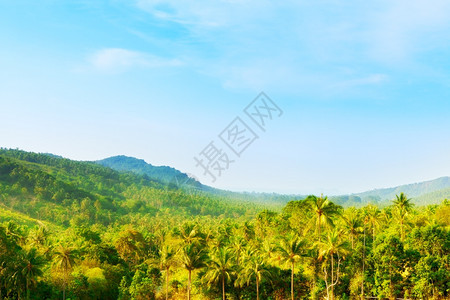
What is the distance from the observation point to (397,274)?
188 ft

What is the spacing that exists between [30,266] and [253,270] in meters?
31.2

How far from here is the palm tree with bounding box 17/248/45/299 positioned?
47.4 m

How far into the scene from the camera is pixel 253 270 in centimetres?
5512

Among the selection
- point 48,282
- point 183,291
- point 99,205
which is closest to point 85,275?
point 48,282

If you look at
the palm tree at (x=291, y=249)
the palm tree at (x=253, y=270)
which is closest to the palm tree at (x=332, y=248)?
the palm tree at (x=291, y=249)

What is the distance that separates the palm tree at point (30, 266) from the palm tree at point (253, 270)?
2889 cm

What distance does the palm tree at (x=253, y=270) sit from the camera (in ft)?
180

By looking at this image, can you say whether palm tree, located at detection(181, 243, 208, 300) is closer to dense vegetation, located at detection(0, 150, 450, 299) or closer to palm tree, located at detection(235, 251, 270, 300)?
dense vegetation, located at detection(0, 150, 450, 299)

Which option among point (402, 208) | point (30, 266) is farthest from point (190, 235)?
point (402, 208)

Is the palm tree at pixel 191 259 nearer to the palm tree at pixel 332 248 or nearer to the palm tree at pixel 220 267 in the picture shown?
the palm tree at pixel 220 267

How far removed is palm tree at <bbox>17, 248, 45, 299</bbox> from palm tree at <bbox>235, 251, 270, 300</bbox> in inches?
1137

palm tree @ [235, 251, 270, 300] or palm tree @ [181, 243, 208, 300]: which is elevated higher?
palm tree @ [181, 243, 208, 300]

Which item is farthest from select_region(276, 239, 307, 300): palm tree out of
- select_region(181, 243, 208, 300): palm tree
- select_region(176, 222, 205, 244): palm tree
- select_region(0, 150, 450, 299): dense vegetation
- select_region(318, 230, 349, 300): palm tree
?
select_region(176, 222, 205, 244): palm tree

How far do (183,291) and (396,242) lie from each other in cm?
3787
